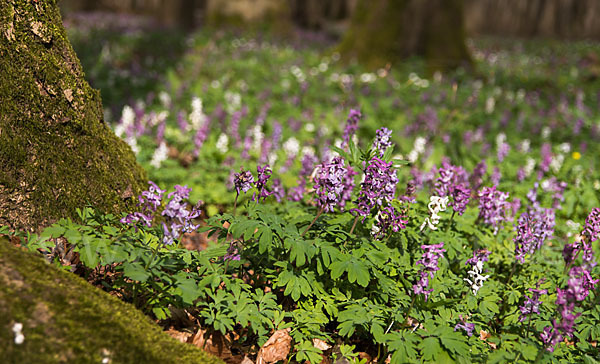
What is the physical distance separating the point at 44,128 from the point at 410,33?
35.9 feet

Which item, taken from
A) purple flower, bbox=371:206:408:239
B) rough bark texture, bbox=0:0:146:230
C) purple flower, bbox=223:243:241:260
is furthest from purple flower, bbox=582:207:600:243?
rough bark texture, bbox=0:0:146:230

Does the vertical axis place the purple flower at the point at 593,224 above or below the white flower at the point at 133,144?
above

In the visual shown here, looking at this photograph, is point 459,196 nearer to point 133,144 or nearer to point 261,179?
point 261,179

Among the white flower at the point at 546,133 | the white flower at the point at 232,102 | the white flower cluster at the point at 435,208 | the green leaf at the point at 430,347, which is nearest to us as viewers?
the green leaf at the point at 430,347

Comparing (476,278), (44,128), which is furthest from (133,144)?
(476,278)

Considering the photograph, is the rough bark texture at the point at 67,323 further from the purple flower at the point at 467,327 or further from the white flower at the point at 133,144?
the white flower at the point at 133,144

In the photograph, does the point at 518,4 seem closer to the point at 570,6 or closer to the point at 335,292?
the point at 570,6

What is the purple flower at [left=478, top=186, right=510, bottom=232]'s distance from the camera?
3.56 meters

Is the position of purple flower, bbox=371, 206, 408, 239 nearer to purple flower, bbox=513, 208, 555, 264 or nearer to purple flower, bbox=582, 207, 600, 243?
purple flower, bbox=513, 208, 555, 264

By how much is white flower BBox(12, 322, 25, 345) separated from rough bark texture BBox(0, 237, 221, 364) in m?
0.01

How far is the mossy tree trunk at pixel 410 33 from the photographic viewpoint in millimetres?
11930

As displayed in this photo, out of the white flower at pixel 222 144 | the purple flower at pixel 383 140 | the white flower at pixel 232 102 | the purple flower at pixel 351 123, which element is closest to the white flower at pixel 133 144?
the white flower at pixel 222 144

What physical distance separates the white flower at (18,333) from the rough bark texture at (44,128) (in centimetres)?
101

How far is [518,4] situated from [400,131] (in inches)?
1337
